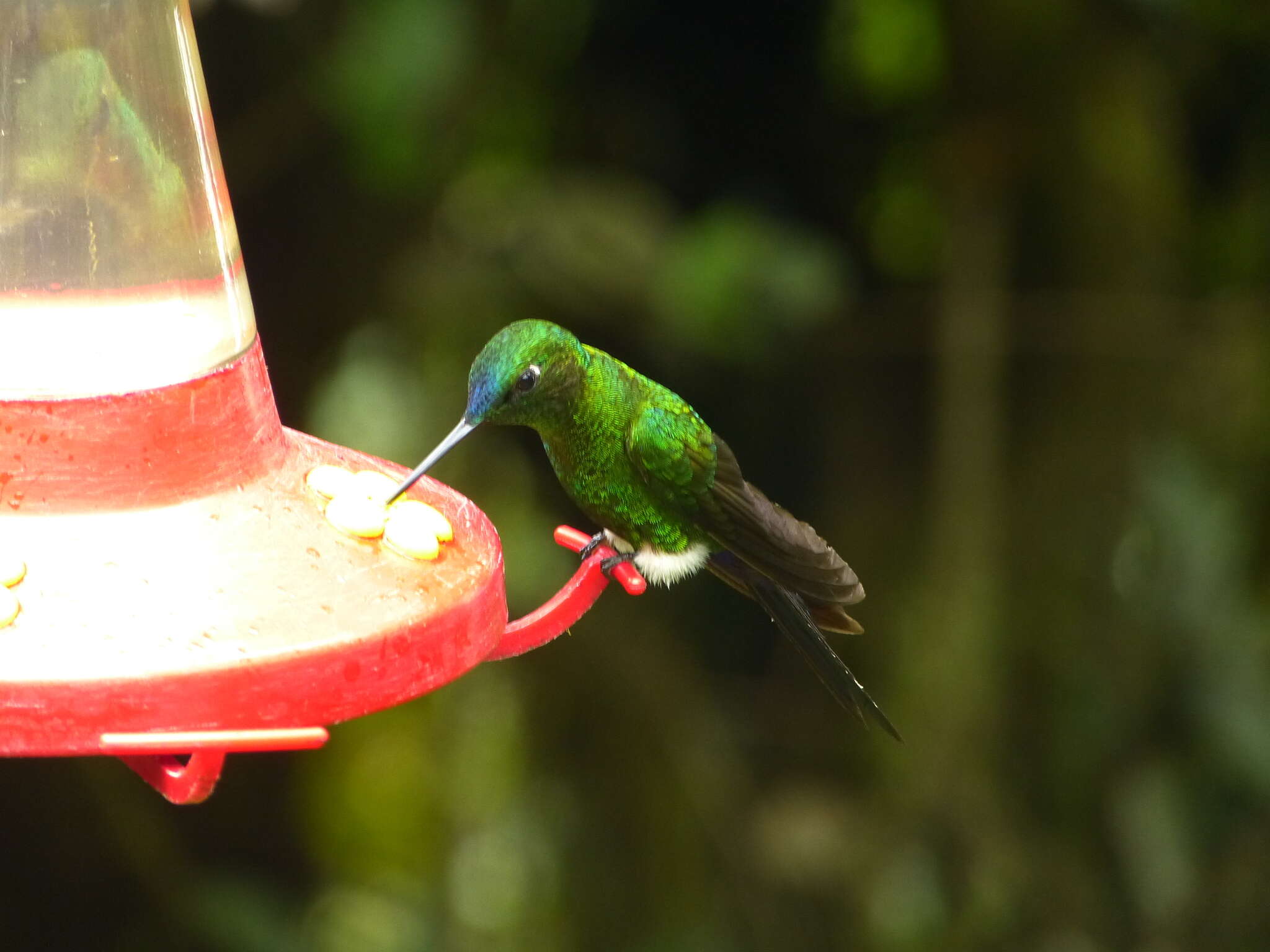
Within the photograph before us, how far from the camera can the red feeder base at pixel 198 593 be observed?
4.69ft

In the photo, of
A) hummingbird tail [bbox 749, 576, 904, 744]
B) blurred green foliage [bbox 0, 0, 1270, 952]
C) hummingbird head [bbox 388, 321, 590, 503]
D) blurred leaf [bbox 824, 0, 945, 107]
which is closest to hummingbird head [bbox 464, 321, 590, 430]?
hummingbird head [bbox 388, 321, 590, 503]

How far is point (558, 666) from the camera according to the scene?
171 inches

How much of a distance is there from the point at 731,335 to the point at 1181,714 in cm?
144

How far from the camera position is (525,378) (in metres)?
2.21

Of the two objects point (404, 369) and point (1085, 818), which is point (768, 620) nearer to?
point (1085, 818)

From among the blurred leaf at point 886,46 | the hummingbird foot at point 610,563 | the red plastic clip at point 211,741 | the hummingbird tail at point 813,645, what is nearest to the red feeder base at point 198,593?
the red plastic clip at point 211,741

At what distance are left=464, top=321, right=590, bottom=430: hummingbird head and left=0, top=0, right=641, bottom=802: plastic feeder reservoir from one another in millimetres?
165

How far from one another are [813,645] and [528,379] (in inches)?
26.0

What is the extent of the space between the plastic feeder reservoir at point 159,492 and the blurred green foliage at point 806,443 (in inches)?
61.3

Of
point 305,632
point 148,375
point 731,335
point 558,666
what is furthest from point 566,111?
point 305,632

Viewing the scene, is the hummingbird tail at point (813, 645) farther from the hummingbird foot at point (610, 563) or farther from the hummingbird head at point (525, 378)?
the hummingbird head at point (525, 378)

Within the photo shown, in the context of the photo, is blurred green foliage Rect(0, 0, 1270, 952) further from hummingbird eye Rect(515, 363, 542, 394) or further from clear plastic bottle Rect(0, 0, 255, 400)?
clear plastic bottle Rect(0, 0, 255, 400)

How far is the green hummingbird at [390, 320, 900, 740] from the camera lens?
2.40m

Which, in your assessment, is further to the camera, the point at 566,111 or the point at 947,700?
the point at 947,700
